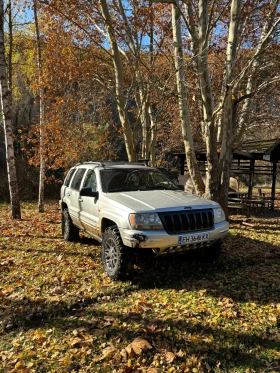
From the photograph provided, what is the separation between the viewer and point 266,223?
10430 millimetres

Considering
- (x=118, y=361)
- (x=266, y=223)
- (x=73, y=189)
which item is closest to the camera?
(x=118, y=361)

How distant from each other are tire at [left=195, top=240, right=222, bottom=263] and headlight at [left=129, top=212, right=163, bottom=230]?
1.52 m

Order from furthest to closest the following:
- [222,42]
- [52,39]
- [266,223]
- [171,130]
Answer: [171,130] < [222,42] < [52,39] < [266,223]

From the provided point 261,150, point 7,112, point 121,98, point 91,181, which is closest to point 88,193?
point 91,181

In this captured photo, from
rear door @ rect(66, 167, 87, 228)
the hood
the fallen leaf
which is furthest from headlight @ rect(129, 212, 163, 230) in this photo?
rear door @ rect(66, 167, 87, 228)

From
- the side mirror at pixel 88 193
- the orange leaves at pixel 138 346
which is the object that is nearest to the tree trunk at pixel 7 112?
the side mirror at pixel 88 193

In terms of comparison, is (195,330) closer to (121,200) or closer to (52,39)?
(121,200)

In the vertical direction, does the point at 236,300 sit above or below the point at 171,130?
below

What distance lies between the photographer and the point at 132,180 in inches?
242

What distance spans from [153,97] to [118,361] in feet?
45.0

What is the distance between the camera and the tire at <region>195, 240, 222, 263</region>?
5.63 metres

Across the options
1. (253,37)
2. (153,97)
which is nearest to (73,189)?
(153,97)

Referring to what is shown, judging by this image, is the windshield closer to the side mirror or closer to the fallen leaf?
the side mirror

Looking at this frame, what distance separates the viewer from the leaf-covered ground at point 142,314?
10.3 ft
